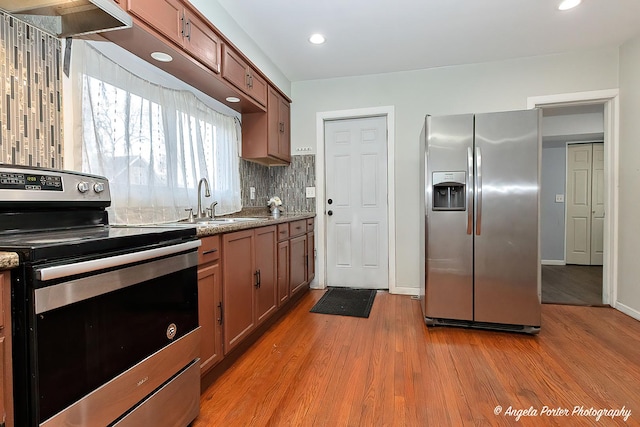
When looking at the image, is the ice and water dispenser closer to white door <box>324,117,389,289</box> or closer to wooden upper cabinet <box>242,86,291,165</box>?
white door <box>324,117,389,289</box>

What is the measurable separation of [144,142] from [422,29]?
231 centimetres

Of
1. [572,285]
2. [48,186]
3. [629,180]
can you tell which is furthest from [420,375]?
[572,285]

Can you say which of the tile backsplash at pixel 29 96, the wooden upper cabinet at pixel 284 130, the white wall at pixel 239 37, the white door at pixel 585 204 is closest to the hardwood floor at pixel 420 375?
the tile backsplash at pixel 29 96

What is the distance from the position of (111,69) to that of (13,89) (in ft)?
1.74

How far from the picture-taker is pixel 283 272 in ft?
9.10

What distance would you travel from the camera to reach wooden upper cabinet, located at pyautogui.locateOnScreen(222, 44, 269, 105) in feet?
7.49

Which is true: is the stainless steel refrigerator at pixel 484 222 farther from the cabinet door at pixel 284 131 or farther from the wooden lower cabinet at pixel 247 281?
the cabinet door at pixel 284 131

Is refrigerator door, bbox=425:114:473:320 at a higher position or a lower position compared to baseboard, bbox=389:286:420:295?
higher

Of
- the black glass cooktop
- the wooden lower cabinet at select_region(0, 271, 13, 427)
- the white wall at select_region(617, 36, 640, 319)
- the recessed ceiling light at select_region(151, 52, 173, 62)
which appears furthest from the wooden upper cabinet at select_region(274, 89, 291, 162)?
the white wall at select_region(617, 36, 640, 319)

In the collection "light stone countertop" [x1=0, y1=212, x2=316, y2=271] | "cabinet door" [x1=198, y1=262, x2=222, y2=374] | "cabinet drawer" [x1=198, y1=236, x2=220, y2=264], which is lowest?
"cabinet door" [x1=198, y1=262, x2=222, y2=374]

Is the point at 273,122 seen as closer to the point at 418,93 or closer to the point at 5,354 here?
the point at 418,93

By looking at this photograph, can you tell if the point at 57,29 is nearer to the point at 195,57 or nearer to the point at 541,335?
the point at 195,57

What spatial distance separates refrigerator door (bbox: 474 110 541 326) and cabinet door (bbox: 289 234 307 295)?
1.55m

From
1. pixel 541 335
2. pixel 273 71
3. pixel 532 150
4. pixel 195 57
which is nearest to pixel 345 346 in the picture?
pixel 541 335
